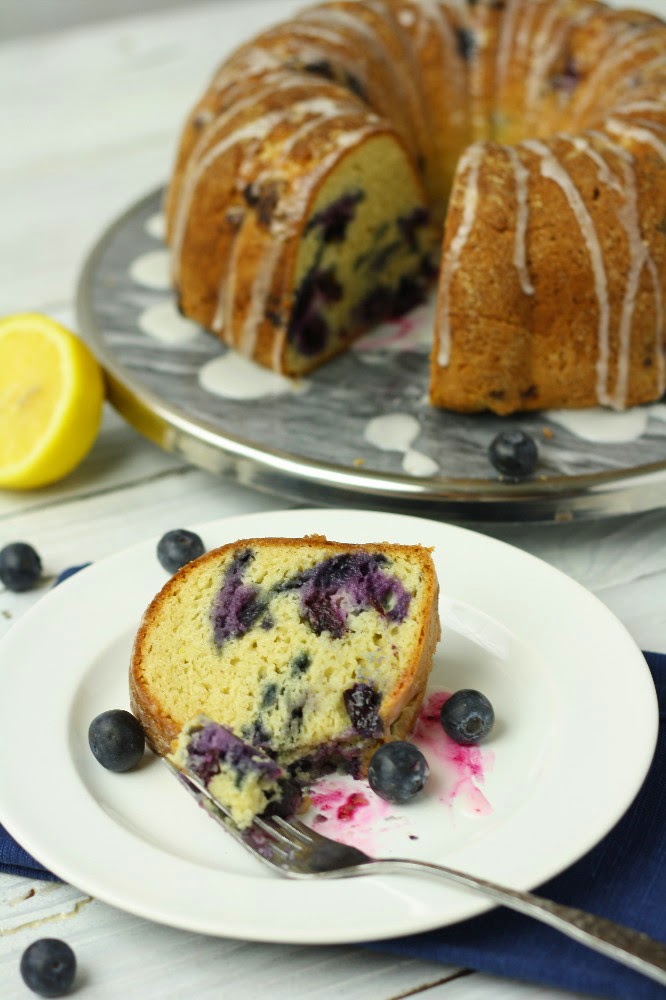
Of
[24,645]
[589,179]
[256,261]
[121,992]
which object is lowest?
[121,992]

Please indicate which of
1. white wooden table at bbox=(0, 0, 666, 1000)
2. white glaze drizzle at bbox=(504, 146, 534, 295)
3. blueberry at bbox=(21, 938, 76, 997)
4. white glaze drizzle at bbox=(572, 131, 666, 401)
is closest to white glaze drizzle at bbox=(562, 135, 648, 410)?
white glaze drizzle at bbox=(572, 131, 666, 401)

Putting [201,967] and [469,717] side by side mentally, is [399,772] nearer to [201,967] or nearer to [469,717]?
[469,717]

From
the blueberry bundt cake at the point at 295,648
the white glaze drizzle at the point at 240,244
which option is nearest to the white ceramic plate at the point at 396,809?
the blueberry bundt cake at the point at 295,648

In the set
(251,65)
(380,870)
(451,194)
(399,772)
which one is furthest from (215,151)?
(380,870)

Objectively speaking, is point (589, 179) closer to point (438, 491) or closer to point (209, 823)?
point (438, 491)

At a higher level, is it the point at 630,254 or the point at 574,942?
the point at 630,254

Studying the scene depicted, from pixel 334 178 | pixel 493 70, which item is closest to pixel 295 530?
pixel 334 178
